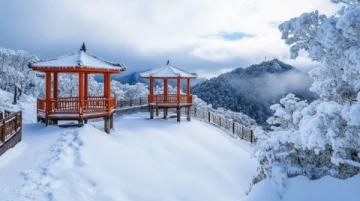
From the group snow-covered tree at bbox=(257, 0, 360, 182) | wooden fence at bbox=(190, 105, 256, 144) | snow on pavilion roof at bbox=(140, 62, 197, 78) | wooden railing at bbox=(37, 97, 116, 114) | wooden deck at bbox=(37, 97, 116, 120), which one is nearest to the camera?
snow-covered tree at bbox=(257, 0, 360, 182)

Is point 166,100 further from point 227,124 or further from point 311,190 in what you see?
point 311,190

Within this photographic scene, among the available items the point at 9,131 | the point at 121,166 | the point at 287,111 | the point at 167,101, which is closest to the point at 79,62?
the point at 9,131

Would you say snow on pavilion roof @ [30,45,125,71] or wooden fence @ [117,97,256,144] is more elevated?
snow on pavilion roof @ [30,45,125,71]

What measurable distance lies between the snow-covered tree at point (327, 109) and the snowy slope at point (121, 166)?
6133 millimetres

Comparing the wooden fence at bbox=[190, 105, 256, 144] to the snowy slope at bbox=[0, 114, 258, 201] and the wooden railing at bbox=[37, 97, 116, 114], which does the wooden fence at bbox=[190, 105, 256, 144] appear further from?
the wooden railing at bbox=[37, 97, 116, 114]

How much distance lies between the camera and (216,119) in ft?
112

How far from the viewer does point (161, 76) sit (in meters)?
31.4

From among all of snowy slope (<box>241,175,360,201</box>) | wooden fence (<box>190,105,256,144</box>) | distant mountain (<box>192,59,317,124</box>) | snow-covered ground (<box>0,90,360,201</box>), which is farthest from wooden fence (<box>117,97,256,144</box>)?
distant mountain (<box>192,59,317,124</box>)

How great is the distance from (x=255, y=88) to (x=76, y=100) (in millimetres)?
137063

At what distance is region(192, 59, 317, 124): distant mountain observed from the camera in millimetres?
125062

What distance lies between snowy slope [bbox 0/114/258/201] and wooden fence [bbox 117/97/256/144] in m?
5.32

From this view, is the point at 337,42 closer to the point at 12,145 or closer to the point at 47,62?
the point at 12,145

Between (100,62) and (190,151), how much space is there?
673cm

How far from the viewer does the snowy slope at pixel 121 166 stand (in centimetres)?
1296
